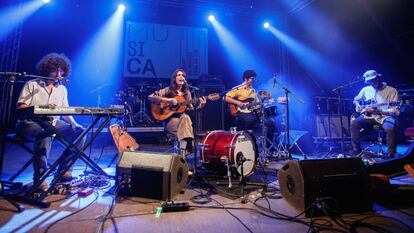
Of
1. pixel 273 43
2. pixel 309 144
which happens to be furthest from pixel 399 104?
pixel 273 43

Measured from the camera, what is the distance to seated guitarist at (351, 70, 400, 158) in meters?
4.66

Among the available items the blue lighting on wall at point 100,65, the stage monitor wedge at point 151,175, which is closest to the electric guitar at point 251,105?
the stage monitor wedge at point 151,175

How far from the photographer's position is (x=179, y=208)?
224 centimetres

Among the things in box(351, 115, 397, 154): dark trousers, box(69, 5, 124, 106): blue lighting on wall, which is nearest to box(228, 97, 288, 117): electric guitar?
box(351, 115, 397, 154): dark trousers

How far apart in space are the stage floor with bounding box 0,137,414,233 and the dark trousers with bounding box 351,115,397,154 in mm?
2186

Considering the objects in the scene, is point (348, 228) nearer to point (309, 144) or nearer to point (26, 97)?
point (26, 97)

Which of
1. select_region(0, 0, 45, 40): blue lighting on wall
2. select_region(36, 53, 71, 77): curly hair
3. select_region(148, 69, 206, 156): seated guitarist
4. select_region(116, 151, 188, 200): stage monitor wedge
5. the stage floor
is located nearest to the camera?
the stage floor

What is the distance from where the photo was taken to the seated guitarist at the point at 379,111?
183 inches

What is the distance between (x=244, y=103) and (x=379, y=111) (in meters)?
2.70

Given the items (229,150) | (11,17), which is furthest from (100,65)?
(229,150)

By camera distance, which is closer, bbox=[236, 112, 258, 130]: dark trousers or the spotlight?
bbox=[236, 112, 258, 130]: dark trousers

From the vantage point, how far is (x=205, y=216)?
6.96 ft

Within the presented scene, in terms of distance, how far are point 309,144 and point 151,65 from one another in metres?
5.40

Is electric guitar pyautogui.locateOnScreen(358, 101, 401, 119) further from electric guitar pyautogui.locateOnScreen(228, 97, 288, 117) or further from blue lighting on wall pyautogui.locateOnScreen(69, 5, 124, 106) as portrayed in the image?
blue lighting on wall pyautogui.locateOnScreen(69, 5, 124, 106)
